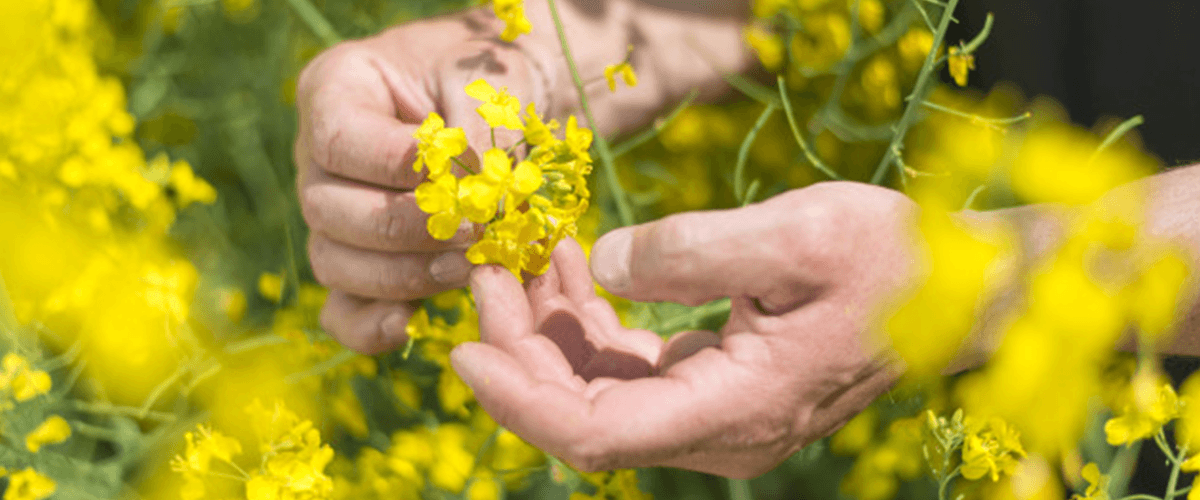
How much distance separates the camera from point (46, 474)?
855 millimetres

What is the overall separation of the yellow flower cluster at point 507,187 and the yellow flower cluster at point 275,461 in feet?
0.76

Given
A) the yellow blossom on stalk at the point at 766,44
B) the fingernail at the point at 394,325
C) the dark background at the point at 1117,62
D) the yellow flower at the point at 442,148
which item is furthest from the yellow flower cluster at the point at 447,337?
the dark background at the point at 1117,62

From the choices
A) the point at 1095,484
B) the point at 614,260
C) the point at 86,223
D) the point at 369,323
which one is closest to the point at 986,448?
the point at 1095,484

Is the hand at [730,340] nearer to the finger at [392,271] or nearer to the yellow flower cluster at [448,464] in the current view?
the finger at [392,271]

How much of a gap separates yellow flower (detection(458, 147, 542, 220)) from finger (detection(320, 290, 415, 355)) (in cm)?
27

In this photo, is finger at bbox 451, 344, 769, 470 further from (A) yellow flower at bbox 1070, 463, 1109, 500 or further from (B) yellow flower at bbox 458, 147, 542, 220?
(A) yellow flower at bbox 1070, 463, 1109, 500

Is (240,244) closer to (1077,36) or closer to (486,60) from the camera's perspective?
(486,60)

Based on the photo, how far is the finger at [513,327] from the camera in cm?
58

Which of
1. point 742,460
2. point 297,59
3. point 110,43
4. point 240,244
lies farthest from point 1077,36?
point 110,43

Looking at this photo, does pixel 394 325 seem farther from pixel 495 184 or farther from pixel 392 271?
pixel 495 184

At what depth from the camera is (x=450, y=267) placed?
0.72 m

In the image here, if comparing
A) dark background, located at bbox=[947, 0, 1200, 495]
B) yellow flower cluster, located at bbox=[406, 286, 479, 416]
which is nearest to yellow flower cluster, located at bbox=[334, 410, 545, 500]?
yellow flower cluster, located at bbox=[406, 286, 479, 416]

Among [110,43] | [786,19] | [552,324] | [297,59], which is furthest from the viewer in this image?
[110,43]

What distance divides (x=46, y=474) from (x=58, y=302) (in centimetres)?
19
